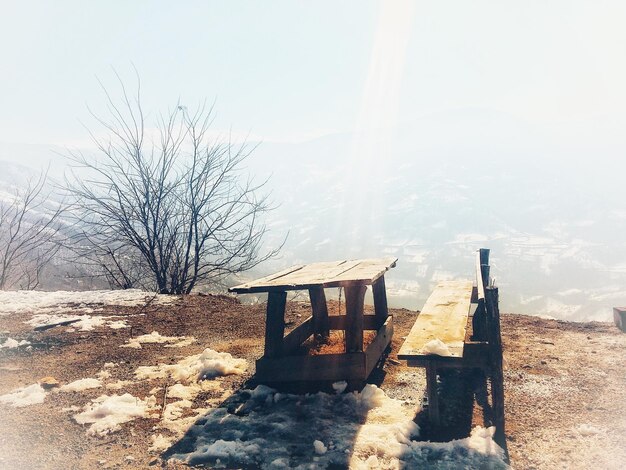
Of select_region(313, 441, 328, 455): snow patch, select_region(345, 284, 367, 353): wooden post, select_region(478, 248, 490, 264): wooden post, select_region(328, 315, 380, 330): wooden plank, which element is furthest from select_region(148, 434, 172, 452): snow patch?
select_region(478, 248, 490, 264): wooden post

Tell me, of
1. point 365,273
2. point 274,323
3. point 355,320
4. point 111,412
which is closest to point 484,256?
point 365,273

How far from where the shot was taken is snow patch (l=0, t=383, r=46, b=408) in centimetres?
398

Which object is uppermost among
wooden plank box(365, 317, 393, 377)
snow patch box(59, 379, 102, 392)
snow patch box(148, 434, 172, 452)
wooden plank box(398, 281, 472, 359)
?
wooden plank box(398, 281, 472, 359)

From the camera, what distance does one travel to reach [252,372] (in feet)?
15.9

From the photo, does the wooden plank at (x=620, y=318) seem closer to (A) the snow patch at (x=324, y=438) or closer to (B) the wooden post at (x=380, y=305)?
(B) the wooden post at (x=380, y=305)

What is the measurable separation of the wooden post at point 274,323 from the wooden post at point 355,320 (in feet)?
2.19

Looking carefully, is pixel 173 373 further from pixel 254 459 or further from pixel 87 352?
pixel 254 459

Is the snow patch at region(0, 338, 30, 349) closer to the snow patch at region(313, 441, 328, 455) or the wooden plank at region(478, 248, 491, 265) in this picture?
the snow patch at region(313, 441, 328, 455)

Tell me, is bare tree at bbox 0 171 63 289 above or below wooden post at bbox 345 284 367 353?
above

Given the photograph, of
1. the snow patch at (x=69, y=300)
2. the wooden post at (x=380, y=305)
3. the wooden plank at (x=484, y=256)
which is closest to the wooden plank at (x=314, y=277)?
the wooden post at (x=380, y=305)

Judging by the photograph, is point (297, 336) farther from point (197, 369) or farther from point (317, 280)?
point (317, 280)

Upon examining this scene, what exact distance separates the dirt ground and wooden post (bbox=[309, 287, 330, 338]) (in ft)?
2.72

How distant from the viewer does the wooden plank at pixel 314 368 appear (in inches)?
163

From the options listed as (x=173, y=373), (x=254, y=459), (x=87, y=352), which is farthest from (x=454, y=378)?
(x=87, y=352)
